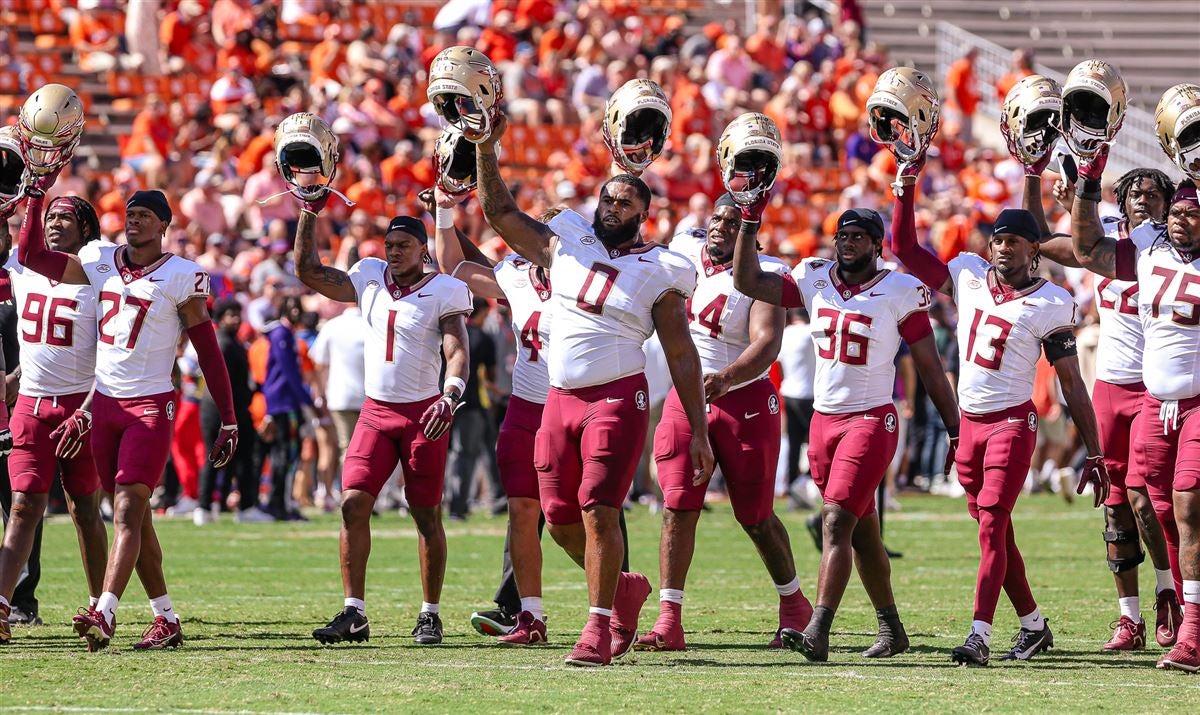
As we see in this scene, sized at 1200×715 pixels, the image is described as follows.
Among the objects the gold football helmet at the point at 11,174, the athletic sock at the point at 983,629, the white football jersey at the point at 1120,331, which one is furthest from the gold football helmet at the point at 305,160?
the white football jersey at the point at 1120,331

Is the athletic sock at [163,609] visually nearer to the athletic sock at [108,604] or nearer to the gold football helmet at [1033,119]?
the athletic sock at [108,604]

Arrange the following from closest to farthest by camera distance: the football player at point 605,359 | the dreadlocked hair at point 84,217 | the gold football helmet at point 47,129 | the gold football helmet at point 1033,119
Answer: the football player at point 605,359 → the gold football helmet at point 1033,119 → the gold football helmet at point 47,129 → the dreadlocked hair at point 84,217

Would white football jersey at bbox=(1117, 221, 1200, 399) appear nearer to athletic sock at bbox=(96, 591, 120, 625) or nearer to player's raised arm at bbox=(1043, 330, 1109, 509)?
player's raised arm at bbox=(1043, 330, 1109, 509)

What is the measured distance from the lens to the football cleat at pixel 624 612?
319 inches

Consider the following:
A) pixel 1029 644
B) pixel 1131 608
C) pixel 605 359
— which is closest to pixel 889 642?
pixel 1029 644

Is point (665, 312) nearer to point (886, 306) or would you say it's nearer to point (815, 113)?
point (886, 306)

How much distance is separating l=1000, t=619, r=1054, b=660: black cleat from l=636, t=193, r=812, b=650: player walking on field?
1025 mm

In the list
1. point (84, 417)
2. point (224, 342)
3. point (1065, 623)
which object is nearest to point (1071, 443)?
point (224, 342)

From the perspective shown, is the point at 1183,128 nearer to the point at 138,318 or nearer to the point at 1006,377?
the point at 1006,377

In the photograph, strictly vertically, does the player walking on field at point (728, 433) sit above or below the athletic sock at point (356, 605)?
above

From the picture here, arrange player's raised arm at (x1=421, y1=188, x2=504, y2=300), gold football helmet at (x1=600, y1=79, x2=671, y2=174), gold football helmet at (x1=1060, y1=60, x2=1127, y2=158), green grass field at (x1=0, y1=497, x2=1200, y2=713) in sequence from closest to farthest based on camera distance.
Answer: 1. green grass field at (x1=0, y1=497, x2=1200, y2=713)
2. gold football helmet at (x1=1060, y1=60, x2=1127, y2=158)
3. gold football helmet at (x1=600, y1=79, x2=671, y2=174)
4. player's raised arm at (x1=421, y1=188, x2=504, y2=300)

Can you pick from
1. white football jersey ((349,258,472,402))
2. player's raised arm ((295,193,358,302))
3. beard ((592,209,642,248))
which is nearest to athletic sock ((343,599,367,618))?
white football jersey ((349,258,472,402))

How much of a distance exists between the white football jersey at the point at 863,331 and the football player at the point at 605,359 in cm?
80

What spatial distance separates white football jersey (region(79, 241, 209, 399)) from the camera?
342 inches
